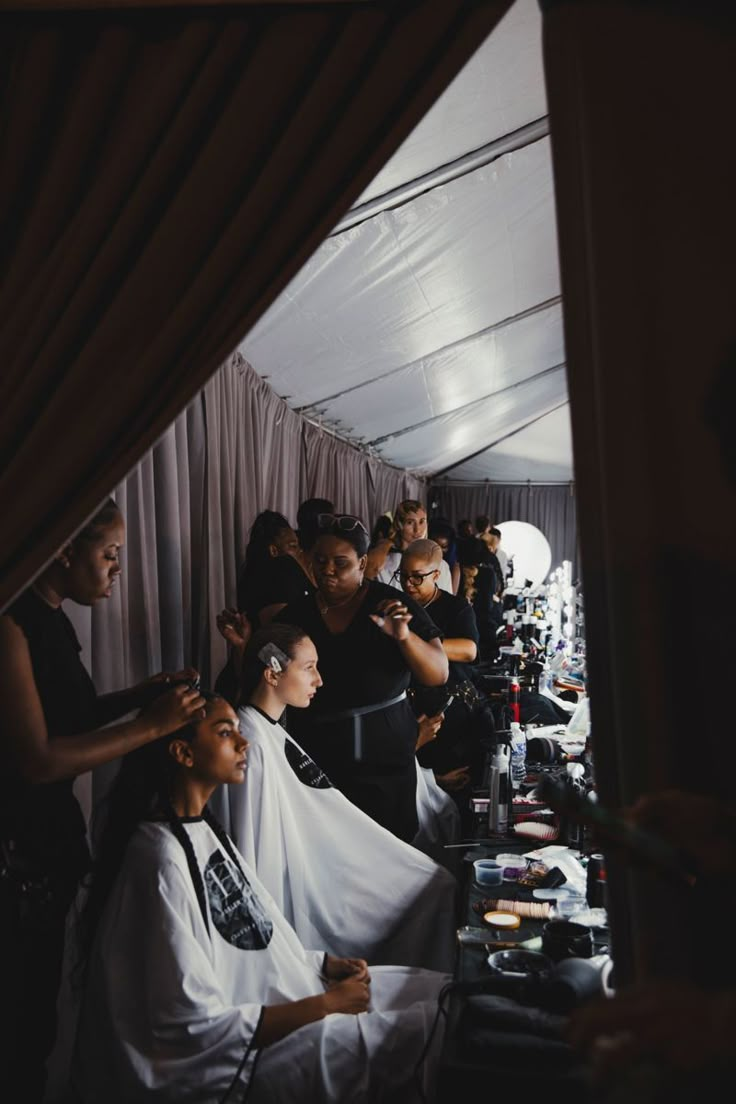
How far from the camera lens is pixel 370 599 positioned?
2.54 meters

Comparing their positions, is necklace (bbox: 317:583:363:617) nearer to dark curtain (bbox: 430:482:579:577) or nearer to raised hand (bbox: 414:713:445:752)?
raised hand (bbox: 414:713:445:752)

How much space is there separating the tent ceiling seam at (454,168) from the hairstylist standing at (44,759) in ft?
4.63

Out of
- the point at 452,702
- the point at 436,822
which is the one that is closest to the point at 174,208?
the point at 436,822

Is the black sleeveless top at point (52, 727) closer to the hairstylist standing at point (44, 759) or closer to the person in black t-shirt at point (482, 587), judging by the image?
the hairstylist standing at point (44, 759)

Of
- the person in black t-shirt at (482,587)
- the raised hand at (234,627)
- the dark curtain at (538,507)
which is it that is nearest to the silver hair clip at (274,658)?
the raised hand at (234,627)

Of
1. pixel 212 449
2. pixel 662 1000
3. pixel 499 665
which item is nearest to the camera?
pixel 662 1000

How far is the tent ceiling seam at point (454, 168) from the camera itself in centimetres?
254

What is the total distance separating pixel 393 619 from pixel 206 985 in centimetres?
113

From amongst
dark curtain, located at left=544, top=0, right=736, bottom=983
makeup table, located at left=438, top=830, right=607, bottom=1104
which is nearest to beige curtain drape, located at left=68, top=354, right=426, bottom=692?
makeup table, located at left=438, top=830, right=607, bottom=1104

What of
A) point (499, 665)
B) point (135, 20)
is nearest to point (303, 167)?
point (135, 20)

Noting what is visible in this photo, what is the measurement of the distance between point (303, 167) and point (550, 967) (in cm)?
141

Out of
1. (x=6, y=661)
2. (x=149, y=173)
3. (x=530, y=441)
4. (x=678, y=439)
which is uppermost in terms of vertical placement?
(x=530, y=441)

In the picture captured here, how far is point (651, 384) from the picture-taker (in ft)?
3.59

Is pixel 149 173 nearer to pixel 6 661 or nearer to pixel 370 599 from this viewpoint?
pixel 6 661
